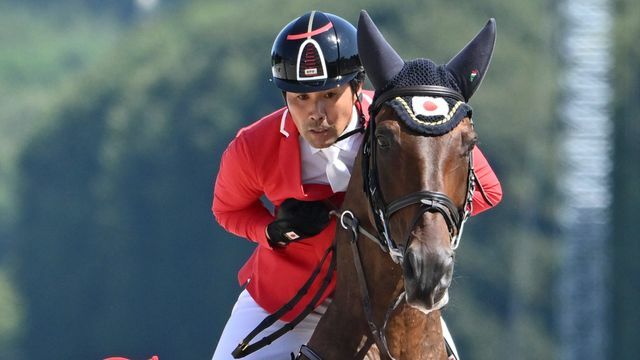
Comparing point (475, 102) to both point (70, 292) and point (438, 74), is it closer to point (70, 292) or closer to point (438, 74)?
point (70, 292)

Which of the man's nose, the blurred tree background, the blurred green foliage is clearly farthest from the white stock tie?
the blurred green foliage

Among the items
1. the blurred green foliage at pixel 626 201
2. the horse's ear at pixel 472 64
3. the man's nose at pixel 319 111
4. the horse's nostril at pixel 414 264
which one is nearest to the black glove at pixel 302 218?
the man's nose at pixel 319 111

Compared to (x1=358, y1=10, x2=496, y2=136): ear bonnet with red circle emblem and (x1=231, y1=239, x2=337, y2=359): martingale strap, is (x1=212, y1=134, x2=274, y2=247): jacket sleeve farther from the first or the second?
(x1=358, y1=10, x2=496, y2=136): ear bonnet with red circle emblem

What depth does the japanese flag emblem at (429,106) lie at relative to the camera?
166 inches

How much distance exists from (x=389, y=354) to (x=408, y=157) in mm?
781

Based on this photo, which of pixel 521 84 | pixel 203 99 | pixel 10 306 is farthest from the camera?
pixel 521 84

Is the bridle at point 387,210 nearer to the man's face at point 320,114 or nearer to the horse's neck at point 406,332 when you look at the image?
the horse's neck at point 406,332

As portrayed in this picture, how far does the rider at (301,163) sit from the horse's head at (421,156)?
18.0 inches

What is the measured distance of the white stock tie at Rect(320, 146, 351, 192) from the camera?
4.93 metres

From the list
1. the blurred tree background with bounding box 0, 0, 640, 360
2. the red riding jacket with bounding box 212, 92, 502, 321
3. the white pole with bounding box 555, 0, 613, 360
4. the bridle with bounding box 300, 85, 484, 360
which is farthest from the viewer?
the white pole with bounding box 555, 0, 613, 360

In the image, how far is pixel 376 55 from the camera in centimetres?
444

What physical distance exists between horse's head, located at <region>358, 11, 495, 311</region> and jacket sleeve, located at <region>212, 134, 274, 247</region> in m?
0.76

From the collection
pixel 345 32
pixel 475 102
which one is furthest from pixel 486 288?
pixel 345 32

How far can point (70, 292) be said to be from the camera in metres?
18.0
